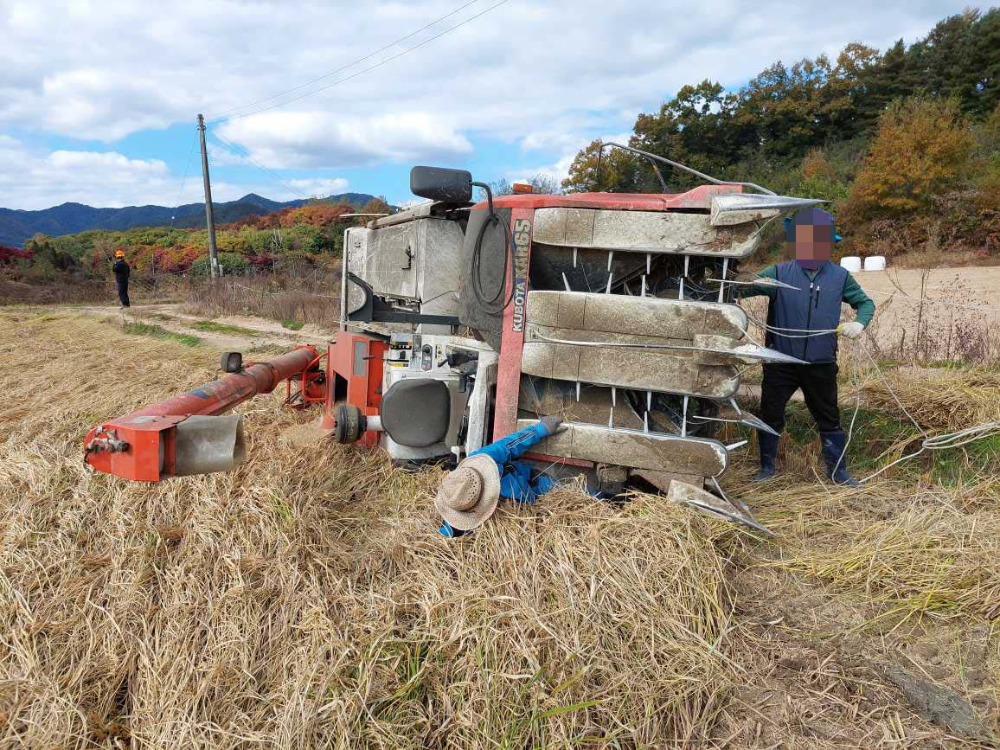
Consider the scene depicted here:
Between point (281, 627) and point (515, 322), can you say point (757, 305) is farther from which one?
point (281, 627)

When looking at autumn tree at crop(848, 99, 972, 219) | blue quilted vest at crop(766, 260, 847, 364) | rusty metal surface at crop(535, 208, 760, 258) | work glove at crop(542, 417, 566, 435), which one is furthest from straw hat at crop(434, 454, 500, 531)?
autumn tree at crop(848, 99, 972, 219)

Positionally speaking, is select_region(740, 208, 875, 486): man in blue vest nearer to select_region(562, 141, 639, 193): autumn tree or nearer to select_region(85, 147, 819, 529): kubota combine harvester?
select_region(85, 147, 819, 529): kubota combine harvester

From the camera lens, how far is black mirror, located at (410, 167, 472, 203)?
300cm

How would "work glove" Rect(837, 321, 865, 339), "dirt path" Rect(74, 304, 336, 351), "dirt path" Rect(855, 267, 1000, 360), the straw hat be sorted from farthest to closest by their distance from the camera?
"dirt path" Rect(74, 304, 336, 351)
"dirt path" Rect(855, 267, 1000, 360)
"work glove" Rect(837, 321, 865, 339)
the straw hat

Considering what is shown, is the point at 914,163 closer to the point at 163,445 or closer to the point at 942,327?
the point at 942,327

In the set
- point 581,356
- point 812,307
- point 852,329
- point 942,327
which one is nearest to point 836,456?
point 852,329

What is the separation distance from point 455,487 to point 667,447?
3.35 feet

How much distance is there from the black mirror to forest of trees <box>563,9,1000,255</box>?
65.1 ft

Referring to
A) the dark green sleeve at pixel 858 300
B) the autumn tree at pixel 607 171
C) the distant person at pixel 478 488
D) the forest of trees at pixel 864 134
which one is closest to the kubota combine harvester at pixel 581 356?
the distant person at pixel 478 488

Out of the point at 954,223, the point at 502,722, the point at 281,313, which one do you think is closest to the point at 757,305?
the point at 502,722

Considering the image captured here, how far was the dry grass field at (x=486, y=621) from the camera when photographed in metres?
2.12

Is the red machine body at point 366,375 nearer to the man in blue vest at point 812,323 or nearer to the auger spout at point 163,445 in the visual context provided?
the auger spout at point 163,445

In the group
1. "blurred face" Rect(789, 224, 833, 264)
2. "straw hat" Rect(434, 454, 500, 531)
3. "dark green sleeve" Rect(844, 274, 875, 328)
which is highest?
"blurred face" Rect(789, 224, 833, 264)

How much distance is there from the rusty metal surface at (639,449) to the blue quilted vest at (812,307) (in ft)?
4.26
